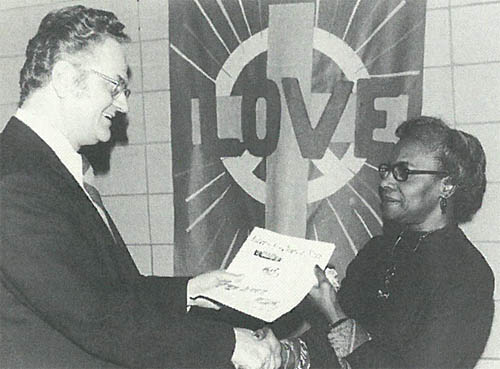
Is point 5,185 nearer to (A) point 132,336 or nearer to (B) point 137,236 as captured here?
(A) point 132,336

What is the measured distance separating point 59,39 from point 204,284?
922 mm

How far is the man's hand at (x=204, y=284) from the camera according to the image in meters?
2.29

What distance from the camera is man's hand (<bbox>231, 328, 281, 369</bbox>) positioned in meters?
1.96

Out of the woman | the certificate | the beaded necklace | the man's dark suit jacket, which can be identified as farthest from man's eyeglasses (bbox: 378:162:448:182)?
the man's dark suit jacket

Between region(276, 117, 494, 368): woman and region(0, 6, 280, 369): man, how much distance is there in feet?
1.41

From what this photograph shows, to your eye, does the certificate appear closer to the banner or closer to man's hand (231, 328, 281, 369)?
man's hand (231, 328, 281, 369)

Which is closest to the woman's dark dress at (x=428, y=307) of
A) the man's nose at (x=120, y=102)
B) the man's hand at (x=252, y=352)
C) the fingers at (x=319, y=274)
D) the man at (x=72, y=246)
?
the fingers at (x=319, y=274)

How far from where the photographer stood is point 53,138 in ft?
6.26

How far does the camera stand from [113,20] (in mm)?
2057

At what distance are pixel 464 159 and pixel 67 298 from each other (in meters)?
1.53

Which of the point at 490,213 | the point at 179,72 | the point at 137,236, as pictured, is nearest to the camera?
the point at 490,213

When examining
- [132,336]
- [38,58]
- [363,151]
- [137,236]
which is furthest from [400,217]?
[137,236]

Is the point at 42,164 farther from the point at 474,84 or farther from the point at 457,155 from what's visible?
the point at 474,84

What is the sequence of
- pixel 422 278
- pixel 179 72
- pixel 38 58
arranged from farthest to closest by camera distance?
pixel 179 72, pixel 422 278, pixel 38 58
